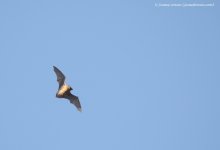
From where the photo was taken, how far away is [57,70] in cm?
3781

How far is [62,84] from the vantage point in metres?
37.8

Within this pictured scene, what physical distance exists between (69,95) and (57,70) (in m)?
1.93

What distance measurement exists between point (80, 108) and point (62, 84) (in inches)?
95.5

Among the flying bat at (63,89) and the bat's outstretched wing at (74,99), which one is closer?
the flying bat at (63,89)

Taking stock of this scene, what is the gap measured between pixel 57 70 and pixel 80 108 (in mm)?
3293

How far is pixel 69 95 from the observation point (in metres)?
38.2

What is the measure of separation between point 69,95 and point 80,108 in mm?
1433

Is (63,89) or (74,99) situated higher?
(63,89)

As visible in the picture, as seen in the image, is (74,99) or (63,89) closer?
(63,89)

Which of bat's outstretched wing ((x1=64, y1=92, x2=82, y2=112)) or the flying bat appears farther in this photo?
bat's outstretched wing ((x1=64, y1=92, x2=82, y2=112))
